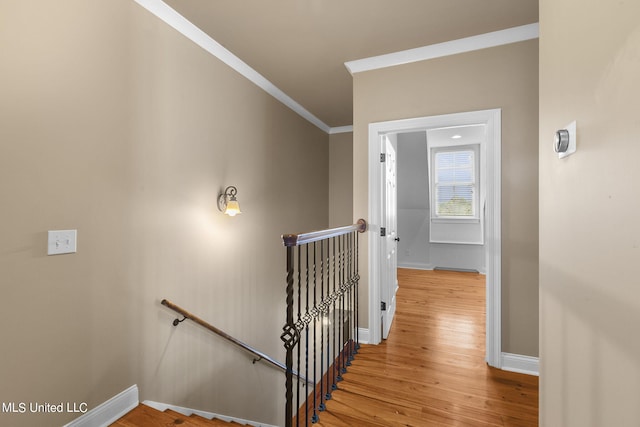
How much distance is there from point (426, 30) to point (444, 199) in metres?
4.08

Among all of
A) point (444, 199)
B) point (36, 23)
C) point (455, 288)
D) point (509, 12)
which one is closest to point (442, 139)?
point (444, 199)

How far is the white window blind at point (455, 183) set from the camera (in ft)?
18.3

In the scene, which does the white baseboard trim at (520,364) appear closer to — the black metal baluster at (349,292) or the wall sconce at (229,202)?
the black metal baluster at (349,292)

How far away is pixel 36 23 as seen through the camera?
4.65 feet

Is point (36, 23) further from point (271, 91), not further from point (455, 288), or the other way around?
point (455, 288)

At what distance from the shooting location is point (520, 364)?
88.2 inches

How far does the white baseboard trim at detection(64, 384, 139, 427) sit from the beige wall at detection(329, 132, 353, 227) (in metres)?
3.63

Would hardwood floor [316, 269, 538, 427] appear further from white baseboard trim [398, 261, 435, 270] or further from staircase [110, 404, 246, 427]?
white baseboard trim [398, 261, 435, 270]

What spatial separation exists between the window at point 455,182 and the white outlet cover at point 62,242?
5647mm

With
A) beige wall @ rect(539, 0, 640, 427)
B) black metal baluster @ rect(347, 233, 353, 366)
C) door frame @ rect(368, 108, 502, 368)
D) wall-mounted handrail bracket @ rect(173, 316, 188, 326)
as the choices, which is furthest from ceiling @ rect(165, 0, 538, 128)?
wall-mounted handrail bracket @ rect(173, 316, 188, 326)

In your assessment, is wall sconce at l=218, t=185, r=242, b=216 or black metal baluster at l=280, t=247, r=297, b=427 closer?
black metal baluster at l=280, t=247, r=297, b=427

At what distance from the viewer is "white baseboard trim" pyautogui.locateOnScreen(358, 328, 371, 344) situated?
271 cm

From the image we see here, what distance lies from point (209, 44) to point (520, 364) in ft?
11.8

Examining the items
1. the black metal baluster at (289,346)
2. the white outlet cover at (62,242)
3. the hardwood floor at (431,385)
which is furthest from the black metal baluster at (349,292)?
the white outlet cover at (62,242)
